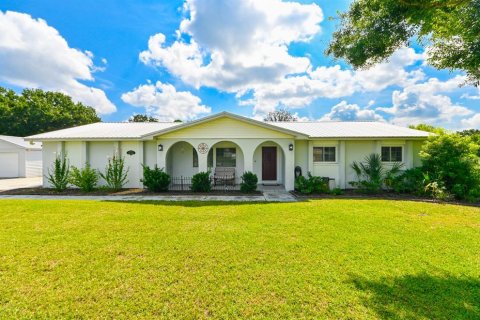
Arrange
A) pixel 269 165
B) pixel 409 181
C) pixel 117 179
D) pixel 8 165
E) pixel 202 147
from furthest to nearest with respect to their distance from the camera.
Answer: pixel 8 165, pixel 269 165, pixel 202 147, pixel 117 179, pixel 409 181

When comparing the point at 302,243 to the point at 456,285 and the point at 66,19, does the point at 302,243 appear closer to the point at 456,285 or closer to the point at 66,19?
the point at 456,285

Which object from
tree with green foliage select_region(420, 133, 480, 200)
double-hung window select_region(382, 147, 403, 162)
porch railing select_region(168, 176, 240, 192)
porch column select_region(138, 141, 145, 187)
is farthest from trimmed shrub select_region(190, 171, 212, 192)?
tree with green foliage select_region(420, 133, 480, 200)

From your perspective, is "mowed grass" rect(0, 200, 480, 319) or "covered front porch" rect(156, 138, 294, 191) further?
"covered front porch" rect(156, 138, 294, 191)

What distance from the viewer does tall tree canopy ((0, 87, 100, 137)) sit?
106ft

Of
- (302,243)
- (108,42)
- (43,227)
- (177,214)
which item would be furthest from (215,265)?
(108,42)

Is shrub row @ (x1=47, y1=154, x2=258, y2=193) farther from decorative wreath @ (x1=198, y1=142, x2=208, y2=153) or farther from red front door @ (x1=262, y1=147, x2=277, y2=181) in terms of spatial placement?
red front door @ (x1=262, y1=147, x2=277, y2=181)

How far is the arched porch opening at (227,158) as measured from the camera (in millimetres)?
14438

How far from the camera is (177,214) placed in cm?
752

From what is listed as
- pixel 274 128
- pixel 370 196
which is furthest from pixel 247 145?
pixel 370 196

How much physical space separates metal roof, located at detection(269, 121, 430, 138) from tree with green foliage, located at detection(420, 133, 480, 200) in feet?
4.19

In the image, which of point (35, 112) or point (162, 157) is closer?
point (162, 157)

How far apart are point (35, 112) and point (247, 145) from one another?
38085 millimetres

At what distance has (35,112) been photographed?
3350 centimetres

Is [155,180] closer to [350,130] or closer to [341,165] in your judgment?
[341,165]
